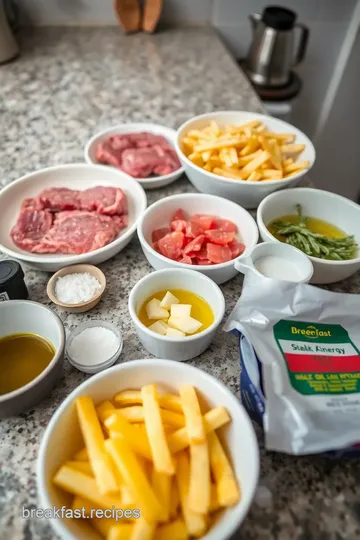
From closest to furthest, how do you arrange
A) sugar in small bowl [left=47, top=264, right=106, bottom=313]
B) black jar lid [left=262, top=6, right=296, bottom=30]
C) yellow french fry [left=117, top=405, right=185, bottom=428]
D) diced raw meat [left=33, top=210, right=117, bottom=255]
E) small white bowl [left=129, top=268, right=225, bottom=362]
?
1. yellow french fry [left=117, top=405, right=185, bottom=428]
2. small white bowl [left=129, top=268, right=225, bottom=362]
3. sugar in small bowl [left=47, top=264, right=106, bottom=313]
4. diced raw meat [left=33, top=210, right=117, bottom=255]
5. black jar lid [left=262, top=6, right=296, bottom=30]

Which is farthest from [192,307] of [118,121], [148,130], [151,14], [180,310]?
[151,14]

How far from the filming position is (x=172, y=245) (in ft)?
2.96

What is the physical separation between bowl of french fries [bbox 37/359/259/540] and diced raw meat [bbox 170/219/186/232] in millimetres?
366

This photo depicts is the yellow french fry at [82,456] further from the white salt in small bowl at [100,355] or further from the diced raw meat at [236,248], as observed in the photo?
the diced raw meat at [236,248]

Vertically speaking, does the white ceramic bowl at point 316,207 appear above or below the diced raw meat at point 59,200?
above

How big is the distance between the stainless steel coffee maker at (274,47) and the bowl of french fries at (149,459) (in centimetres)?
144

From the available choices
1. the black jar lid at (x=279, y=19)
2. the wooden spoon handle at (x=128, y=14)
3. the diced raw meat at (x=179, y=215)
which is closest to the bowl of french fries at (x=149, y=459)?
the diced raw meat at (x=179, y=215)

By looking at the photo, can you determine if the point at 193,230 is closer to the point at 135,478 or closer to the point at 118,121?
the point at 135,478

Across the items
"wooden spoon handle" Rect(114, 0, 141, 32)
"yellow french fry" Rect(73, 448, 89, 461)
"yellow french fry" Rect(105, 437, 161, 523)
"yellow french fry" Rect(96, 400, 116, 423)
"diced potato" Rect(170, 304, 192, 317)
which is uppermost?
"wooden spoon handle" Rect(114, 0, 141, 32)

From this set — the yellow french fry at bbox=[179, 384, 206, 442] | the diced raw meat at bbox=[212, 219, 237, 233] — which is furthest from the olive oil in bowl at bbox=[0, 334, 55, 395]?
the diced raw meat at bbox=[212, 219, 237, 233]

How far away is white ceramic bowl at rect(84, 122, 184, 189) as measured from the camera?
1.11 metres

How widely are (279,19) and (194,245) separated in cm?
113

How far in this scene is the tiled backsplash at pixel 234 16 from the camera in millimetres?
1767

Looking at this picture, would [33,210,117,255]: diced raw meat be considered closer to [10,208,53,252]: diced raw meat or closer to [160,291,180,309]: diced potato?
[10,208,53,252]: diced raw meat
